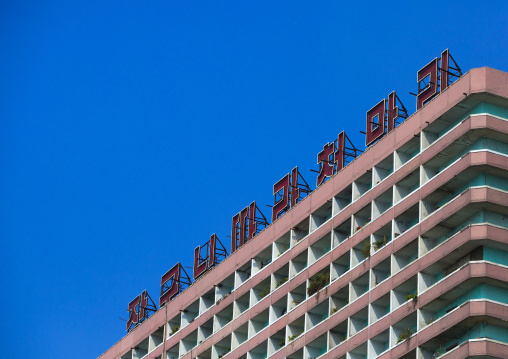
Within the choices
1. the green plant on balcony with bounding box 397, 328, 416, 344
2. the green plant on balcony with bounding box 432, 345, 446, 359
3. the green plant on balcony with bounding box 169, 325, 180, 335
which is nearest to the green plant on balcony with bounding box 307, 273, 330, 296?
the green plant on balcony with bounding box 397, 328, 416, 344

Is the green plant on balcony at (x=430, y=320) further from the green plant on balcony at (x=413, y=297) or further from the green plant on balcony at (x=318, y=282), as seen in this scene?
the green plant on balcony at (x=318, y=282)

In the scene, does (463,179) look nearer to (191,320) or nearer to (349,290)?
(349,290)

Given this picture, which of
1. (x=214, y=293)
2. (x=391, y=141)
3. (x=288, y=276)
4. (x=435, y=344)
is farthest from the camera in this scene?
(x=214, y=293)

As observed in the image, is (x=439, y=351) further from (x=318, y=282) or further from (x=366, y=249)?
(x=318, y=282)

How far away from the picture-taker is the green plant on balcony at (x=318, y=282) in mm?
123688

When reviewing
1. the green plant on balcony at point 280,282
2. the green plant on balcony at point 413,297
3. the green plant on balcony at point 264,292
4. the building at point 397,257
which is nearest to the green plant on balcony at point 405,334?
the building at point 397,257

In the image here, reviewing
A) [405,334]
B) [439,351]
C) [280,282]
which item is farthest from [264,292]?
[439,351]

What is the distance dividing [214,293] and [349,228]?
68.3ft

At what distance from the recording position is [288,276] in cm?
12988

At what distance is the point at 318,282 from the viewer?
4882 inches

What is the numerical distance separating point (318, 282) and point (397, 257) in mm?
10874

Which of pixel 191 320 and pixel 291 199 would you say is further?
pixel 191 320

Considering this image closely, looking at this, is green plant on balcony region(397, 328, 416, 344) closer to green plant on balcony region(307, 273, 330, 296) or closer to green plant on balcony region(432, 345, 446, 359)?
green plant on balcony region(432, 345, 446, 359)

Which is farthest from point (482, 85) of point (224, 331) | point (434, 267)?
point (224, 331)
